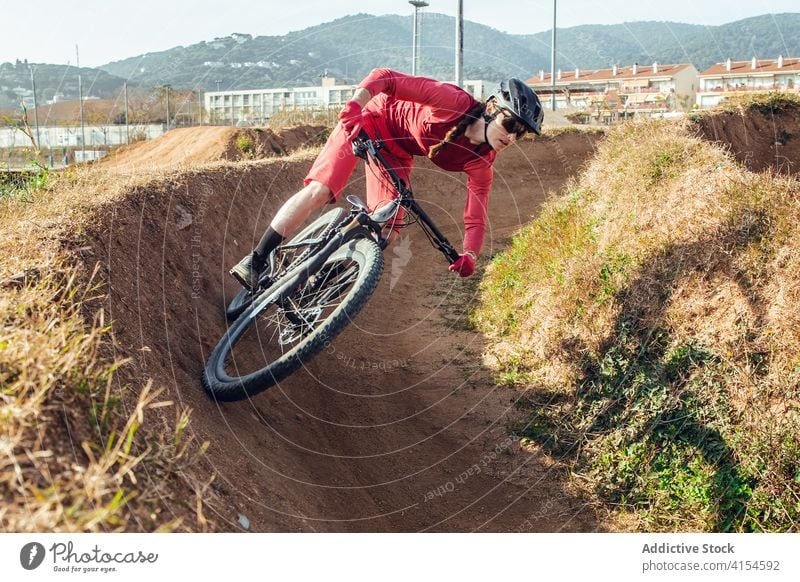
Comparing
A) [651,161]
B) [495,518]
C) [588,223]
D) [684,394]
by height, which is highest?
[651,161]

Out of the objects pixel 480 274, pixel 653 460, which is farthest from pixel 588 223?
pixel 653 460

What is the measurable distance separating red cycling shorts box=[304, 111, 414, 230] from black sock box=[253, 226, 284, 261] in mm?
596

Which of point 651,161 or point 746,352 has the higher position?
point 651,161

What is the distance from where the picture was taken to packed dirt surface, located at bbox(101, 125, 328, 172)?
62.1 feet

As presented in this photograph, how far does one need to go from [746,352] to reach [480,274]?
6.19 m

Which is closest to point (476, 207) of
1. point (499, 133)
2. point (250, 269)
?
point (499, 133)

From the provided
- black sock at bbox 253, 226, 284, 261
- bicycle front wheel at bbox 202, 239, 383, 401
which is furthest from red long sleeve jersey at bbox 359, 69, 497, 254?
black sock at bbox 253, 226, 284, 261

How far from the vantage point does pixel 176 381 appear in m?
6.15

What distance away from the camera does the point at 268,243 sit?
22.2 feet

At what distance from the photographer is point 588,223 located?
10250mm

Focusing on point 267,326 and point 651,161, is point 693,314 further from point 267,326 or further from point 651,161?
point 267,326
